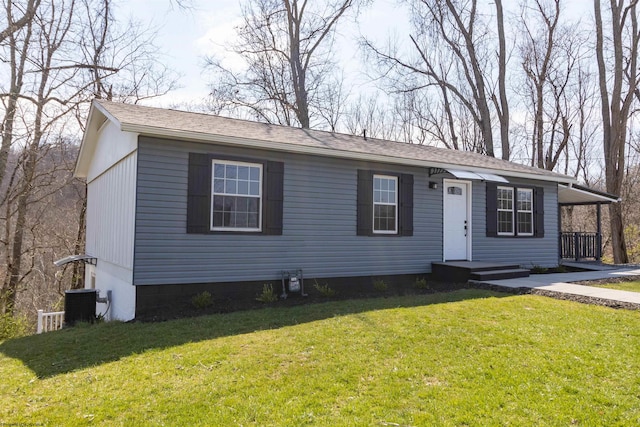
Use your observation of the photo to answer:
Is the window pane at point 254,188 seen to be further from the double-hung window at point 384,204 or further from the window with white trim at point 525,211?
the window with white trim at point 525,211

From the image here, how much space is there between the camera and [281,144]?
7434 millimetres

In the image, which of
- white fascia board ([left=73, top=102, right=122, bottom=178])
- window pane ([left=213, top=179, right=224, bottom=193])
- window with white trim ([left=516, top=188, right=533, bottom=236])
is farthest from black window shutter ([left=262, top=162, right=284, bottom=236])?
window with white trim ([left=516, top=188, right=533, bottom=236])

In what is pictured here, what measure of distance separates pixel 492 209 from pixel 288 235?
570cm

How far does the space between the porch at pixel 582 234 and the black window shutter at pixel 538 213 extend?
1.38 metres

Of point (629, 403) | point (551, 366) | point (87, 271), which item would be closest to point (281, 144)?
point (551, 366)

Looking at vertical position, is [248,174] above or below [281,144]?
below

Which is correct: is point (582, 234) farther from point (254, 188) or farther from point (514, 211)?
point (254, 188)

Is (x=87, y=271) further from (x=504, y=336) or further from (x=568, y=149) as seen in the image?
(x=568, y=149)

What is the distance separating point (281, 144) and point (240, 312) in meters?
2.99

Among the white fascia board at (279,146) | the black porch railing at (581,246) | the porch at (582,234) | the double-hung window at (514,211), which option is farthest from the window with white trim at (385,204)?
the black porch railing at (581,246)

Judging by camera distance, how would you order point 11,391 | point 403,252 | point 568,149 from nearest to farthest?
point 11,391, point 403,252, point 568,149

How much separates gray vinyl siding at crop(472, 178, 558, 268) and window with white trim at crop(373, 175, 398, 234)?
8.02 ft

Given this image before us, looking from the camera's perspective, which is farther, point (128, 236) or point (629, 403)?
point (128, 236)

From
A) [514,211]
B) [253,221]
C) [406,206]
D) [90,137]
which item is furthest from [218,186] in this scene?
[514,211]
